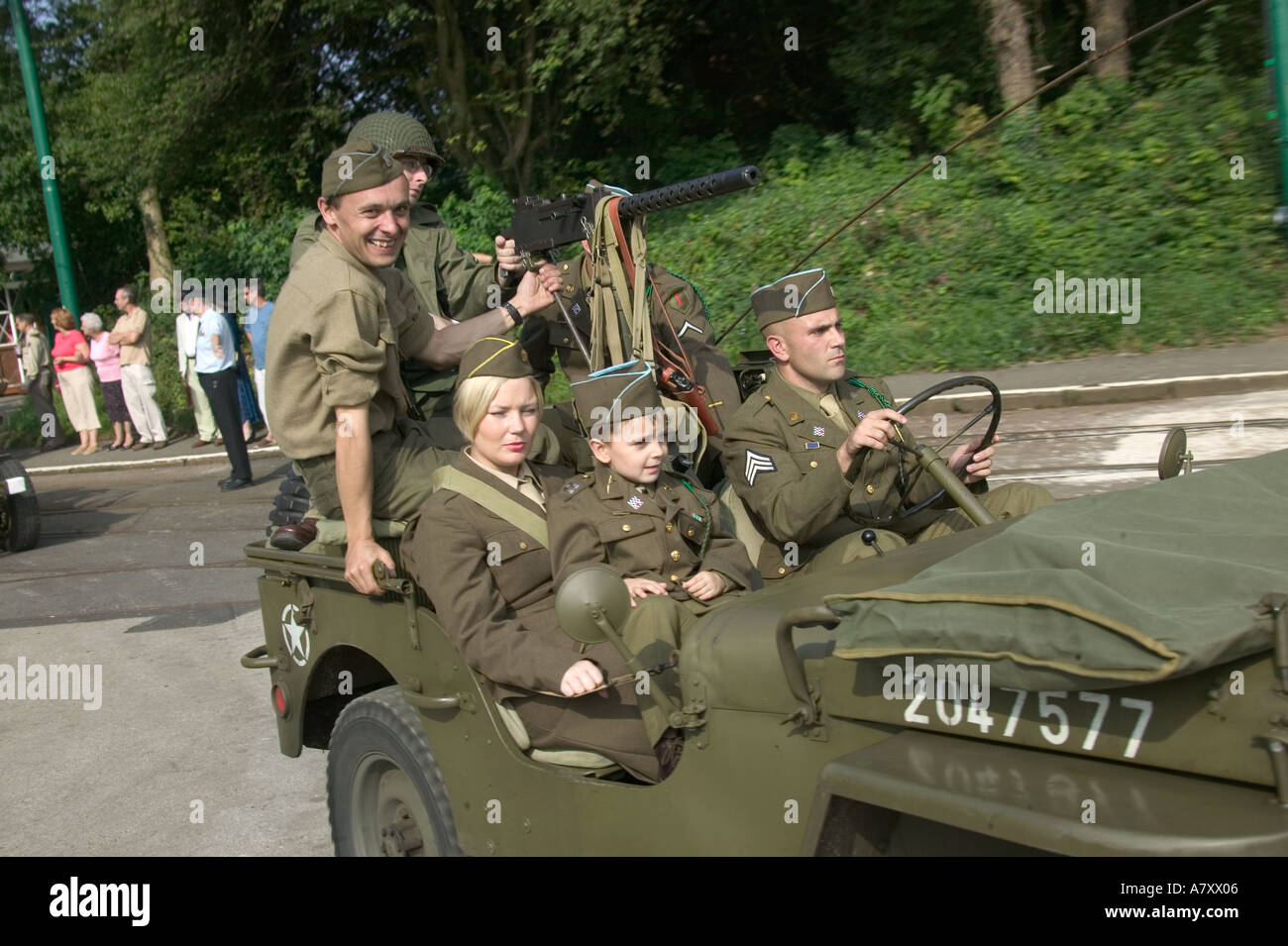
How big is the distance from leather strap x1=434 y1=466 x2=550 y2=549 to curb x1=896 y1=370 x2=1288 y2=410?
6823mm

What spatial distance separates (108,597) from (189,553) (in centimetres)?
121

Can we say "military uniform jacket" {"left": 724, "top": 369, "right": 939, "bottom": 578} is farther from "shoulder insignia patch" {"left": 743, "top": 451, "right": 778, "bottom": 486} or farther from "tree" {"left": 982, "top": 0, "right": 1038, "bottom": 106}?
"tree" {"left": 982, "top": 0, "right": 1038, "bottom": 106}

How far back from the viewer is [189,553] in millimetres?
9469

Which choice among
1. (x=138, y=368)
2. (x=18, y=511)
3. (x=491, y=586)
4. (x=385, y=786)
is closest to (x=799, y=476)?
(x=491, y=586)

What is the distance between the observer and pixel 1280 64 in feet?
33.2

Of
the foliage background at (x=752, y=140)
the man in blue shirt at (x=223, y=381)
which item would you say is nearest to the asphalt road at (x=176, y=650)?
the man in blue shirt at (x=223, y=381)

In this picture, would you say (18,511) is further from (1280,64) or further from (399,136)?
(1280,64)

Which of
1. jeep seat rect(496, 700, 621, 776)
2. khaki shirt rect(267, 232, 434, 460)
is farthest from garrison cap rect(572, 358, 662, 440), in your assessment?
jeep seat rect(496, 700, 621, 776)

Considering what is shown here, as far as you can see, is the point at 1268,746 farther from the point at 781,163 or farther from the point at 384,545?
the point at 781,163

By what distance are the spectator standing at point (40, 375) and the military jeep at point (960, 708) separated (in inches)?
660

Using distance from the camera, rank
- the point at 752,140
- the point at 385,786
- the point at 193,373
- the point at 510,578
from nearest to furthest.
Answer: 1. the point at 510,578
2. the point at 385,786
3. the point at 193,373
4. the point at 752,140

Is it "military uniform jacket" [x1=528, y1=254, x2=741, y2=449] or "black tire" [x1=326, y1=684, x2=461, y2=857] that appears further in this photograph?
"military uniform jacket" [x1=528, y1=254, x2=741, y2=449]

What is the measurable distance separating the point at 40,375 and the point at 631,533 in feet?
56.8

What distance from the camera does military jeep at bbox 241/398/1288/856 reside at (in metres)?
1.81
